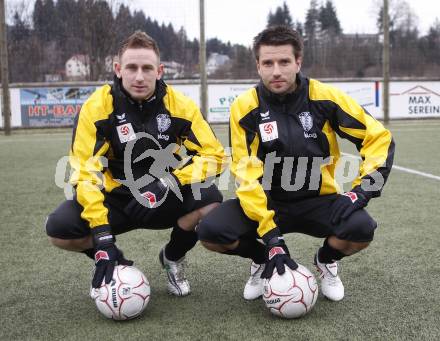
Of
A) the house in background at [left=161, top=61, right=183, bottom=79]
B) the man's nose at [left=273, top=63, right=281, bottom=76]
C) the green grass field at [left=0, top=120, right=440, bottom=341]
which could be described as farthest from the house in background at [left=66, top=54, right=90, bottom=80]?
the man's nose at [left=273, top=63, right=281, bottom=76]

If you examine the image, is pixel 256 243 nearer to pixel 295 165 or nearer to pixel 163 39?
pixel 295 165

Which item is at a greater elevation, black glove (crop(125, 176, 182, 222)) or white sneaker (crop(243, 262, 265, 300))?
black glove (crop(125, 176, 182, 222))

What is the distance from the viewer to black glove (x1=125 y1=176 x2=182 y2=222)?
2932 millimetres

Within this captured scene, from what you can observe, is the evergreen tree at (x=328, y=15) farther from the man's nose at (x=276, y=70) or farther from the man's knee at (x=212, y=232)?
the man's knee at (x=212, y=232)

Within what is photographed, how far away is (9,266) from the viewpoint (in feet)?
11.2

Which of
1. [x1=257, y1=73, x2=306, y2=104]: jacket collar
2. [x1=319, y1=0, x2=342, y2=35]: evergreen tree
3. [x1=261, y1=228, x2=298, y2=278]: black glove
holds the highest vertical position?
[x1=319, y1=0, x2=342, y2=35]: evergreen tree

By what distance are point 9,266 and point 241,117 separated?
5.60ft

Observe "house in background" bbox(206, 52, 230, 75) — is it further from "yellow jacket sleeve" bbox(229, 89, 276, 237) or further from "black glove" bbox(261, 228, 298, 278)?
"black glove" bbox(261, 228, 298, 278)

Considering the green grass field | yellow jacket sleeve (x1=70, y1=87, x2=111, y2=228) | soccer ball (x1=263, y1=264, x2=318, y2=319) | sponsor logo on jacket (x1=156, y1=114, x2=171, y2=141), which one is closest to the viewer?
the green grass field

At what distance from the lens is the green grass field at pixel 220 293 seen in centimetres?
243

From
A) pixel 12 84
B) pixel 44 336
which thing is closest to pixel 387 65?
pixel 12 84

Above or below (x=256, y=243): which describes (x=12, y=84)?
above

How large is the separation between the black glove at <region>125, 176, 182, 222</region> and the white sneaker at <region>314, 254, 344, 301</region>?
2.88ft

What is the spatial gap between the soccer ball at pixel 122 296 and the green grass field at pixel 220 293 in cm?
6
